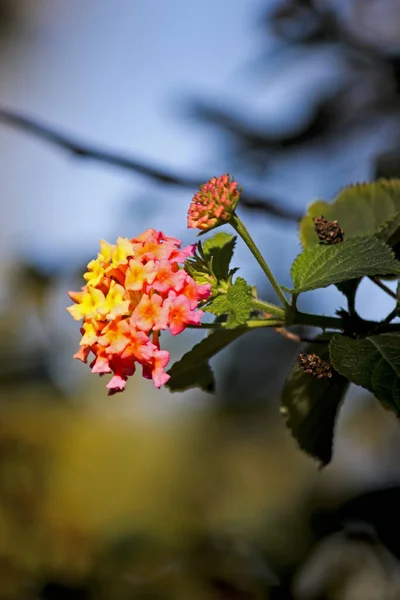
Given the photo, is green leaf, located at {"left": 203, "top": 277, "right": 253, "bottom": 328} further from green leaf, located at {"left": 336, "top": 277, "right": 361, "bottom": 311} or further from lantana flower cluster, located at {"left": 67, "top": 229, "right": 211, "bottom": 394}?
green leaf, located at {"left": 336, "top": 277, "right": 361, "bottom": 311}

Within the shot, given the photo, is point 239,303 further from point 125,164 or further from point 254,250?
point 125,164

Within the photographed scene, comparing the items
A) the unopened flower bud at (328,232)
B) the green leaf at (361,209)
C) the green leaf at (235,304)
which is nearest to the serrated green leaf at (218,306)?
the green leaf at (235,304)

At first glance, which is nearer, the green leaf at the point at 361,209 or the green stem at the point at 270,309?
the green stem at the point at 270,309

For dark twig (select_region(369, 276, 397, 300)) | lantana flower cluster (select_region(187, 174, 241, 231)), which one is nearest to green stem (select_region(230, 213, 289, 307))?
lantana flower cluster (select_region(187, 174, 241, 231))

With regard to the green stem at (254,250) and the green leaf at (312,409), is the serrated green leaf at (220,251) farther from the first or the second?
the green leaf at (312,409)

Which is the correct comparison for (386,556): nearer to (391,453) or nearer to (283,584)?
(283,584)

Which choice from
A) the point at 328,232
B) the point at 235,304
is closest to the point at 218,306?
the point at 235,304
